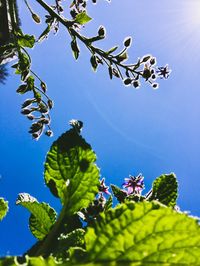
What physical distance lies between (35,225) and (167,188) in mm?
398

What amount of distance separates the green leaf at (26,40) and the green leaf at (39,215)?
106 inches

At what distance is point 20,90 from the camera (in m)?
4.00

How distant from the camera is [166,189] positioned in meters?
1.17

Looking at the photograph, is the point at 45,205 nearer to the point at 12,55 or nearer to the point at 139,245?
the point at 139,245

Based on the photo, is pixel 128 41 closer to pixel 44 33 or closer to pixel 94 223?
pixel 44 33

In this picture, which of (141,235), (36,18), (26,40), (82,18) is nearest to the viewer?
(141,235)

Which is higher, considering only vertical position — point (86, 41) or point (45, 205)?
point (86, 41)

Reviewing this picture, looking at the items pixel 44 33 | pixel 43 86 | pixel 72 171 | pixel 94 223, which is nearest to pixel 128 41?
pixel 44 33

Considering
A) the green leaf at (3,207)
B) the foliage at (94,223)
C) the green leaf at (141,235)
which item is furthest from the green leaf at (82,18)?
the green leaf at (141,235)

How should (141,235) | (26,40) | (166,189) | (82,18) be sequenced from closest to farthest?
(141,235) → (166,189) → (82,18) → (26,40)

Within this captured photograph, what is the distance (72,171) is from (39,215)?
11.4 inches

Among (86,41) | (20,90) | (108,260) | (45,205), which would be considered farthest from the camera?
(20,90)

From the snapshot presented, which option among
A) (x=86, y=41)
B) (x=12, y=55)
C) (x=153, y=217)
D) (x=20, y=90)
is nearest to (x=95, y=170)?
(x=153, y=217)

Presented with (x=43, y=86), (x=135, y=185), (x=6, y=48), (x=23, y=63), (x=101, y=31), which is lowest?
(x=135, y=185)
